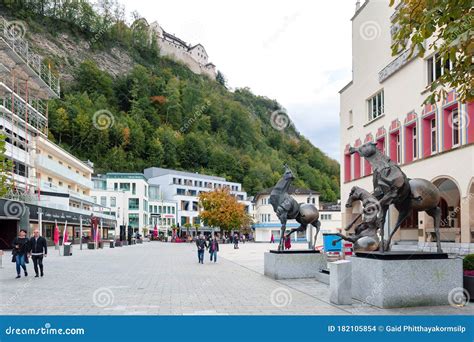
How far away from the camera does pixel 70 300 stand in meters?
11.5

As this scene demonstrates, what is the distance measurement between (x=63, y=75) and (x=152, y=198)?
42.8 meters

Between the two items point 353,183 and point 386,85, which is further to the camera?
point 353,183

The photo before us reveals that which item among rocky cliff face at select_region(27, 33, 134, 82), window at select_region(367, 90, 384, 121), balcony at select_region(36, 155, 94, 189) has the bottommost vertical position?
balcony at select_region(36, 155, 94, 189)

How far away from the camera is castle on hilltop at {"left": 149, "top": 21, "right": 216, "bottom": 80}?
172 m

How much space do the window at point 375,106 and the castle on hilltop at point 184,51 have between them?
14066 cm

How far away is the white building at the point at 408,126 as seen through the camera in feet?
79.0

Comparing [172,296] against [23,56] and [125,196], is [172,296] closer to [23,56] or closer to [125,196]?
[23,56]

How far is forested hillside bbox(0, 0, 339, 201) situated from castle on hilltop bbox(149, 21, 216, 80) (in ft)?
23.5

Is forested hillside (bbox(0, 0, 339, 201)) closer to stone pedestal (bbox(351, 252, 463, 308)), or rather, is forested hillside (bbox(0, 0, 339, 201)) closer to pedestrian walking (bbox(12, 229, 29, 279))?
pedestrian walking (bbox(12, 229, 29, 279))

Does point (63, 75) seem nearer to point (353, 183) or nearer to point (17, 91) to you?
point (17, 91)

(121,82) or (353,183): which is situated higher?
(121,82)

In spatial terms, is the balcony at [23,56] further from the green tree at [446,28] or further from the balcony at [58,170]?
the green tree at [446,28]

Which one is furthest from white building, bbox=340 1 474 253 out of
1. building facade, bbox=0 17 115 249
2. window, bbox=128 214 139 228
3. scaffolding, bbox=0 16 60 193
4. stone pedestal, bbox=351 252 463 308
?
window, bbox=128 214 139 228
